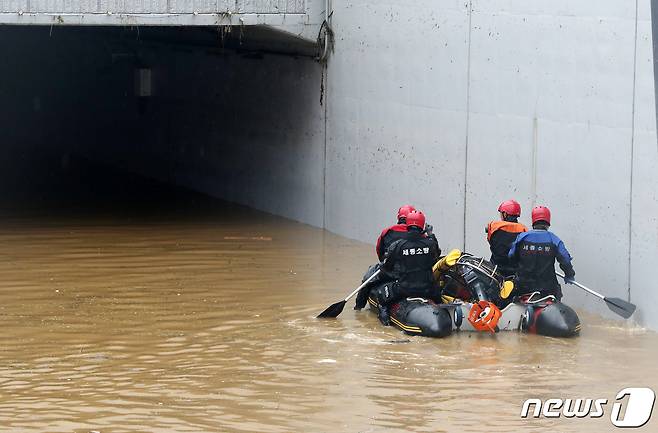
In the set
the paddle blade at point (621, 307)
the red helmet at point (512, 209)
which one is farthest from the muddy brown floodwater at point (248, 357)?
the red helmet at point (512, 209)

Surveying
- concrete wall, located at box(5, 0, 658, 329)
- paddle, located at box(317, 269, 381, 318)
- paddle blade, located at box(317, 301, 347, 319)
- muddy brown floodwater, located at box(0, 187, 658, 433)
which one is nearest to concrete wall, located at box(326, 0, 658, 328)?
concrete wall, located at box(5, 0, 658, 329)

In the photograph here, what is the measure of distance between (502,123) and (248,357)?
5344 mm

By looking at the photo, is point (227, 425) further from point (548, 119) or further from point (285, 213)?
point (285, 213)

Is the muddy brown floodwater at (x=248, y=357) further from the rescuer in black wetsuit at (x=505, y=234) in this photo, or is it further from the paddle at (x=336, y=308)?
the rescuer in black wetsuit at (x=505, y=234)

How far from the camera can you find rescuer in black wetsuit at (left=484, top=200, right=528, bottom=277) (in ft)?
46.4

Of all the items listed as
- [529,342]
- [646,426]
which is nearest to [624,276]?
[529,342]

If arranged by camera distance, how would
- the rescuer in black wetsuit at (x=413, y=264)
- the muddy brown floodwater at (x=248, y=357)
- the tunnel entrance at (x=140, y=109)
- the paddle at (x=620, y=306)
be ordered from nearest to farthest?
the muddy brown floodwater at (x=248, y=357)
the paddle at (x=620, y=306)
the rescuer in black wetsuit at (x=413, y=264)
the tunnel entrance at (x=140, y=109)

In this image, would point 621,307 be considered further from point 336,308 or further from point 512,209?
point 336,308

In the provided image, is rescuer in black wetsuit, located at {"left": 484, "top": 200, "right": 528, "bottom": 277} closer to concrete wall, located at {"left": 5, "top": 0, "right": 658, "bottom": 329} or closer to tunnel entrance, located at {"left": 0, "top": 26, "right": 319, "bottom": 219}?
concrete wall, located at {"left": 5, "top": 0, "right": 658, "bottom": 329}

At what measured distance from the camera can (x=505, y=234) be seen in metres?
14.2

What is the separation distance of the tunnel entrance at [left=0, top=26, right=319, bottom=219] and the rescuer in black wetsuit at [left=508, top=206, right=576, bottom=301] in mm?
8054

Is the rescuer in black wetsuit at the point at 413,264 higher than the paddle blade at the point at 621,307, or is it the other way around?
the rescuer in black wetsuit at the point at 413,264

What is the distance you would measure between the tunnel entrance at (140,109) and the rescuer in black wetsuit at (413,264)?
7445 millimetres

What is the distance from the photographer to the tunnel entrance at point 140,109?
23.0m
